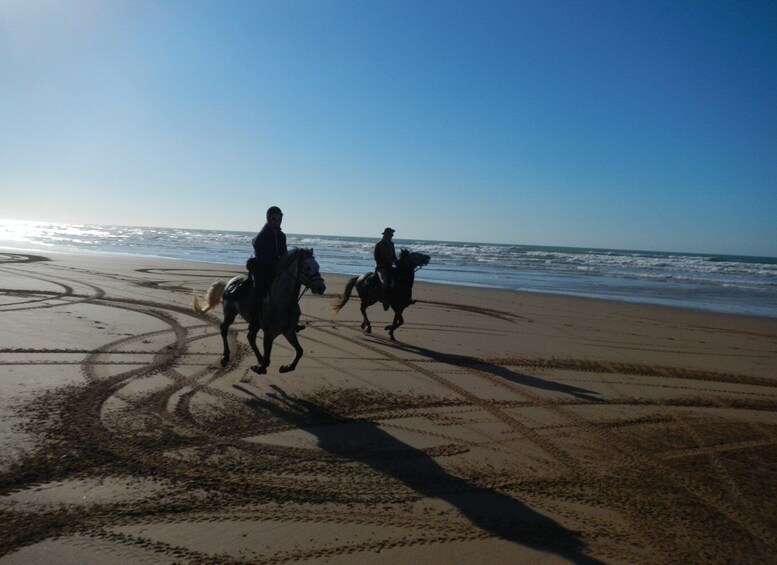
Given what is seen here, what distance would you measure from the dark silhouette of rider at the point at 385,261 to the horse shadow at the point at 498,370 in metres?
1.36

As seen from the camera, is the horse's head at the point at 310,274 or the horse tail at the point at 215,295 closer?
the horse's head at the point at 310,274

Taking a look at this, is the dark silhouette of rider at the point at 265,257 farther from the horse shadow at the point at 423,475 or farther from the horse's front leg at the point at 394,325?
the horse's front leg at the point at 394,325

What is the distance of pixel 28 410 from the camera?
18.5 feet

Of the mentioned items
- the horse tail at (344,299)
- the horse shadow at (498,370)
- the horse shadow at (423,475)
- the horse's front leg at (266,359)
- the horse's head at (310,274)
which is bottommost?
the horse shadow at (423,475)

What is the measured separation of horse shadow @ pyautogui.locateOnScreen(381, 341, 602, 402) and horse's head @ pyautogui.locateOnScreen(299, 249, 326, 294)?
3352 millimetres

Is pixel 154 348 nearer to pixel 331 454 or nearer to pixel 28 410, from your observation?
pixel 28 410

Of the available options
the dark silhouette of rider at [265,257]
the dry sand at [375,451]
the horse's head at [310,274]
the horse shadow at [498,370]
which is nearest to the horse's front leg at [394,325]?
the horse shadow at [498,370]

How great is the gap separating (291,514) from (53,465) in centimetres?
217

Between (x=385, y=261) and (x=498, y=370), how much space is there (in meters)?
4.12

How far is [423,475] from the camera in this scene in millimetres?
4781

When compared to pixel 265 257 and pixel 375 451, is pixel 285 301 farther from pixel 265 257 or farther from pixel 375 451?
pixel 375 451

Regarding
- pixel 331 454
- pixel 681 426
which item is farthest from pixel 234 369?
pixel 681 426

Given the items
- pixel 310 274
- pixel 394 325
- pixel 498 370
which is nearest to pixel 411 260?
pixel 394 325

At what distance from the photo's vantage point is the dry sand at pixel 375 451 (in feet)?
12.1
